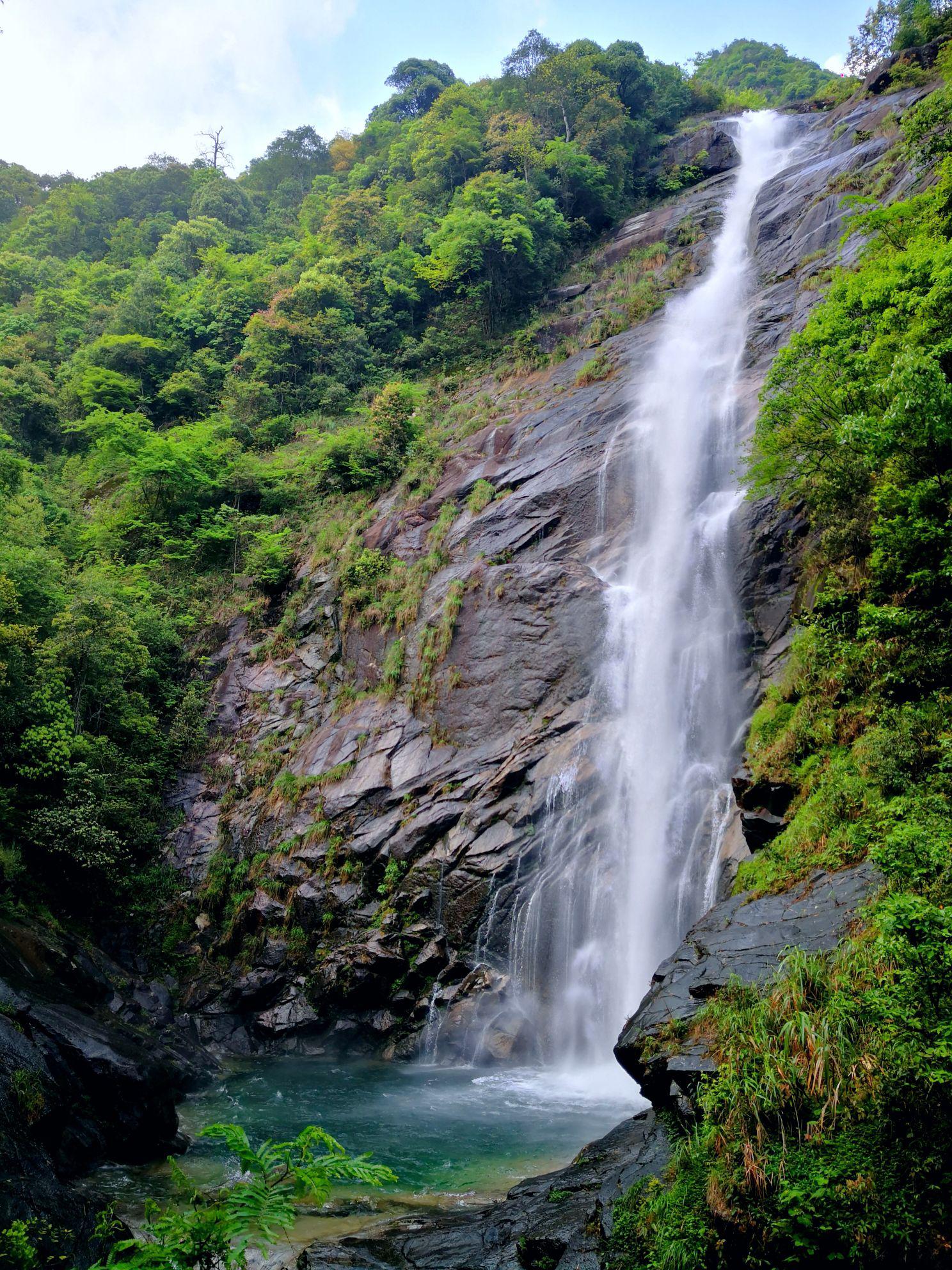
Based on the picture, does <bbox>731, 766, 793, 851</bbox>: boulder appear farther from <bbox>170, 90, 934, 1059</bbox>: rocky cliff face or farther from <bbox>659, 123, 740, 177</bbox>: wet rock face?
<bbox>659, 123, 740, 177</bbox>: wet rock face

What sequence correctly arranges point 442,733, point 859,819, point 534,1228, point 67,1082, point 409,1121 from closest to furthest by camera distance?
1. point 534,1228
2. point 859,819
3. point 67,1082
4. point 409,1121
5. point 442,733

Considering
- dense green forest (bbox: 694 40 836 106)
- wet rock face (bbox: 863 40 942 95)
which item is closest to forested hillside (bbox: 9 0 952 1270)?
wet rock face (bbox: 863 40 942 95)

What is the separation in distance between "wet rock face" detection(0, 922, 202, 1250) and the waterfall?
6.55 m

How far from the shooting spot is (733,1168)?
5.13 metres

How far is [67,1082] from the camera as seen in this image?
9.25m

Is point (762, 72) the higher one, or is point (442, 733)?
point (762, 72)

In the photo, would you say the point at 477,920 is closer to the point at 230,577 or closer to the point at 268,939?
the point at 268,939

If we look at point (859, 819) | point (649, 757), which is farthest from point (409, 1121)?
A: point (859, 819)

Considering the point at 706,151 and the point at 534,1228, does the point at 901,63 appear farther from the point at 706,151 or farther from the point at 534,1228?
the point at 534,1228

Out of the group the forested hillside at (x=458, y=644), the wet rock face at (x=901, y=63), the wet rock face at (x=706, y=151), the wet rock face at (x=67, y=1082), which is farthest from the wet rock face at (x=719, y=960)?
the wet rock face at (x=706, y=151)

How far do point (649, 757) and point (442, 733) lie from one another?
5.02m

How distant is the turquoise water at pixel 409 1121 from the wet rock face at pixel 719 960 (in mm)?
3089

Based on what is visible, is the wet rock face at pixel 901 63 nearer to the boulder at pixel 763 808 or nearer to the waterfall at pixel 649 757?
the waterfall at pixel 649 757

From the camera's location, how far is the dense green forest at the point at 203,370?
1731 cm
